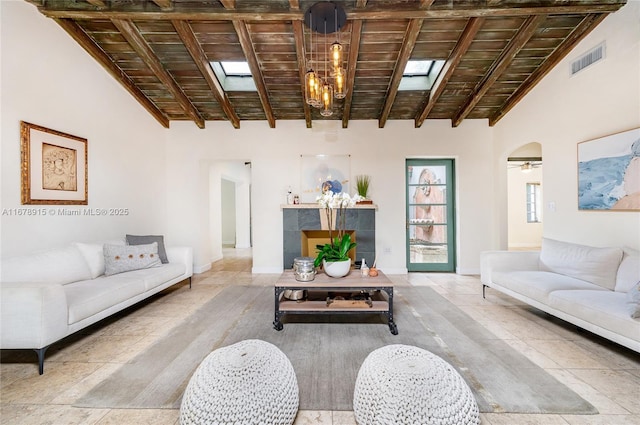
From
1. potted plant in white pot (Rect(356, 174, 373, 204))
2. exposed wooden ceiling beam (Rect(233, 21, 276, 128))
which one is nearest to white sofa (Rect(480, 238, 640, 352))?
potted plant in white pot (Rect(356, 174, 373, 204))

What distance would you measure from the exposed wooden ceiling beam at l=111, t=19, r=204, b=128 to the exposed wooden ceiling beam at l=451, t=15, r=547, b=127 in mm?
4681

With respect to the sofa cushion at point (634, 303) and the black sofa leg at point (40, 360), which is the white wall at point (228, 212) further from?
the sofa cushion at point (634, 303)

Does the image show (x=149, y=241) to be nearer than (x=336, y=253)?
No

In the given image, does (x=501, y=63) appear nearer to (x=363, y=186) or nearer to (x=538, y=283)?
(x=363, y=186)

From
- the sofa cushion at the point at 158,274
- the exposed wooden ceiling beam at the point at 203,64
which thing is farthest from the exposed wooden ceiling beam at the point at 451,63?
the sofa cushion at the point at 158,274

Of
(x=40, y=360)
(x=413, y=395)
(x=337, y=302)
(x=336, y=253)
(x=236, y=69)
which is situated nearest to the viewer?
(x=413, y=395)

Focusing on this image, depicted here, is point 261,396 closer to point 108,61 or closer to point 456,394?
point 456,394

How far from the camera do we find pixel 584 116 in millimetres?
3314

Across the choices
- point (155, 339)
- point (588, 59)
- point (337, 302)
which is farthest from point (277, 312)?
point (588, 59)

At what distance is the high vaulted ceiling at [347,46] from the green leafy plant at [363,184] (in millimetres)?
1078

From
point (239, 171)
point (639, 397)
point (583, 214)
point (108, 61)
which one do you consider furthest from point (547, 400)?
point (239, 171)

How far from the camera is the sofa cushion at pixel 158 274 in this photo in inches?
126

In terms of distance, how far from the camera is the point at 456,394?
1354mm

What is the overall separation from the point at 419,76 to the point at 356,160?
1737mm
